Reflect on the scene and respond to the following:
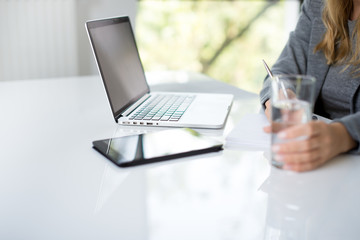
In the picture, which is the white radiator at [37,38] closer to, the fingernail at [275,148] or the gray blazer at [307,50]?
the gray blazer at [307,50]

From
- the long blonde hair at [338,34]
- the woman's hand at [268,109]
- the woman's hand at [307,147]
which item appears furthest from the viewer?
the long blonde hair at [338,34]

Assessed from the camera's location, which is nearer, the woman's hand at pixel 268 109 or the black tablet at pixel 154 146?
the black tablet at pixel 154 146

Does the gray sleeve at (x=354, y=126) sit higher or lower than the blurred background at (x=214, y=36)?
higher

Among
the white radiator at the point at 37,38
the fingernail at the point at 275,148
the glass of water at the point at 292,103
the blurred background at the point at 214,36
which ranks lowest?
the blurred background at the point at 214,36

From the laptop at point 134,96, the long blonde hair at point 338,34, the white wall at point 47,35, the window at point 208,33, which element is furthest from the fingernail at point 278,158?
the window at point 208,33

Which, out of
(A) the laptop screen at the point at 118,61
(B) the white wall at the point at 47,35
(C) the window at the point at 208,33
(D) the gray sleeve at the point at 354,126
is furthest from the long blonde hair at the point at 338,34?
(C) the window at the point at 208,33

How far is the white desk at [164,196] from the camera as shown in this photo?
2.16 feet

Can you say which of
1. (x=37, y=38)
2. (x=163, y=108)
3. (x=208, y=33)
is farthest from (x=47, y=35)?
(x=208, y=33)

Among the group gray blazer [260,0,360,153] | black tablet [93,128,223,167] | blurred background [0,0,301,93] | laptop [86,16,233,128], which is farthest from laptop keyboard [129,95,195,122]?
blurred background [0,0,301,93]

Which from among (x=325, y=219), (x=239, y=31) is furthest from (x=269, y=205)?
(x=239, y=31)

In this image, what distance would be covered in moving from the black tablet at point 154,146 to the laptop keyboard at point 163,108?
0.12 m

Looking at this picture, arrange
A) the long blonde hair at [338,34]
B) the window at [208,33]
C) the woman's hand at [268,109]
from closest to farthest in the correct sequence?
1. the woman's hand at [268,109]
2. the long blonde hair at [338,34]
3. the window at [208,33]

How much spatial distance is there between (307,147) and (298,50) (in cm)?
68

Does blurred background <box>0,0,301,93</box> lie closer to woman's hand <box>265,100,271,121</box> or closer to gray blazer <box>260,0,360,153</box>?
gray blazer <box>260,0,360,153</box>
